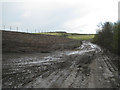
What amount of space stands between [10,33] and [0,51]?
621 centimetres

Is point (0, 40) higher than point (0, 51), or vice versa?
point (0, 40)

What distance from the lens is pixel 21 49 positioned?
19.1 meters

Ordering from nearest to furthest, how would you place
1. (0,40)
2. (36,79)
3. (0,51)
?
(36,79) → (0,51) → (0,40)

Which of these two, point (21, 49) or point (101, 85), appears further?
point (21, 49)

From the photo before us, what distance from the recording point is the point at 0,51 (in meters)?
16.8

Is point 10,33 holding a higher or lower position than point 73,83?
higher

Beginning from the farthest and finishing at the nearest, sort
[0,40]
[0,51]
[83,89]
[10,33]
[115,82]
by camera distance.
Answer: [10,33] → [0,40] → [0,51] → [115,82] → [83,89]

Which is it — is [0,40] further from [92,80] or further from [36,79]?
[92,80]

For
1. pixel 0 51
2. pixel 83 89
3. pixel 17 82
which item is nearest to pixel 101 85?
pixel 83 89

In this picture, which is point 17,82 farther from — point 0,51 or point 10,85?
point 0,51

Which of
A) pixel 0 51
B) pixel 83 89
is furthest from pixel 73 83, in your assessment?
pixel 0 51

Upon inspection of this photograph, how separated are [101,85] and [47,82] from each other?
2667mm

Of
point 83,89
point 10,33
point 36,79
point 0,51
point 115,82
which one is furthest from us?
point 10,33

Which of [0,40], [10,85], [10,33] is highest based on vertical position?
[10,33]
